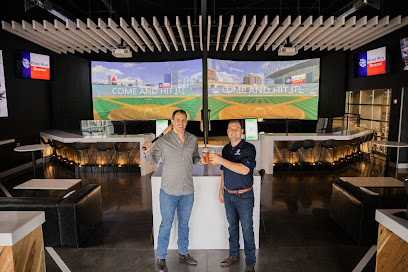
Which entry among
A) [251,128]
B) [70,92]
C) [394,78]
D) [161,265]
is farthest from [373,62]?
[70,92]

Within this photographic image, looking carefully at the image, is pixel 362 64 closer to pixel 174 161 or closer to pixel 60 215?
pixel 174 161

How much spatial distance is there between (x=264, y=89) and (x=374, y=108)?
3.75 m

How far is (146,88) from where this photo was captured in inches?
415

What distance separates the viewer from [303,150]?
788cm

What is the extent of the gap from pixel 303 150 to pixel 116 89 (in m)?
6.85

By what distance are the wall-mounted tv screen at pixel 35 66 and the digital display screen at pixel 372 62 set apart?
9794 millimetres

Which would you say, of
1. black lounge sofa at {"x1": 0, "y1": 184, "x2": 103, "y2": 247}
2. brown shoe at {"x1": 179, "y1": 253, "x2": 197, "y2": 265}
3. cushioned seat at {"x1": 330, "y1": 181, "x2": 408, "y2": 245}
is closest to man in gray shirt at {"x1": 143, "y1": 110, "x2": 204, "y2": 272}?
brown shoe at {"x1": 179, "y1": 253, "x2": 197, "y2": 265}

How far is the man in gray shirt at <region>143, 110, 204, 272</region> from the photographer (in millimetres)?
2861

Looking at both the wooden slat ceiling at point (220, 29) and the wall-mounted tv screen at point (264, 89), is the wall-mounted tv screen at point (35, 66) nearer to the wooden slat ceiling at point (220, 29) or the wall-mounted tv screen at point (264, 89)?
the wooden slat ceiling at point (220, 29)

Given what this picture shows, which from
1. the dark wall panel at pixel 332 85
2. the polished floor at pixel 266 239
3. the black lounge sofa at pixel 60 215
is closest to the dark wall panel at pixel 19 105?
the polished floor at pixel 266 239

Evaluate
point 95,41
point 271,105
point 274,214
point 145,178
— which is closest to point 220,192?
point 274,214

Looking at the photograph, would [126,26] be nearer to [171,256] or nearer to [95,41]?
[95,41]

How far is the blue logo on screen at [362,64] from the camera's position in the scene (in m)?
8.91

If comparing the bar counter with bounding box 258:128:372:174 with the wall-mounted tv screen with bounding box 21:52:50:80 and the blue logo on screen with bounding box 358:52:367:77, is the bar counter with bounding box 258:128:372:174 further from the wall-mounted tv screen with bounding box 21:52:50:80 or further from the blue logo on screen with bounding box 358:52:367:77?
the wall-mounted tv screen with bounding box 21:52:50:80
